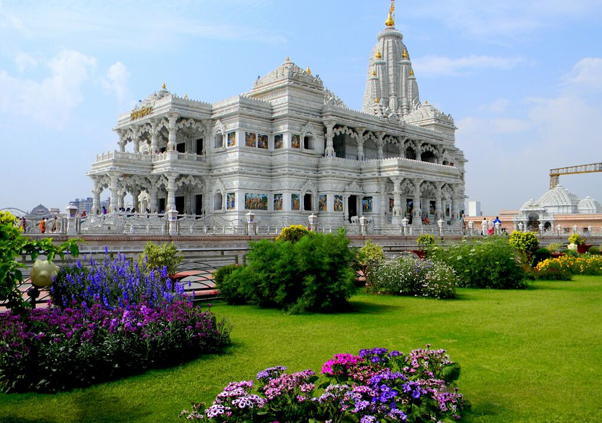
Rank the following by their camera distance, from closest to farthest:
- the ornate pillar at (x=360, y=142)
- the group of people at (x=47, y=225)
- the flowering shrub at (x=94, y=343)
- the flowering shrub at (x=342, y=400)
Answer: the flowering shrub at (x=342, y=400), the flowering shrub at (x=94, y=343), the group of people at (x=47, y=225), the ornate pillar at (x=360, y=142)

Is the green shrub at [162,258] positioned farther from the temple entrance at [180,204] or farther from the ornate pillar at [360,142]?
the ornate pillar at [360,142]

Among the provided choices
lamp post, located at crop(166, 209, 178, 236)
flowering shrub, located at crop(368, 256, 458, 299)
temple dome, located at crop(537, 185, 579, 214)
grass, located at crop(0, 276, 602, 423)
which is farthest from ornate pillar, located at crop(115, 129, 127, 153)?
temple dome, located at crop(537, 185, 579, 214)

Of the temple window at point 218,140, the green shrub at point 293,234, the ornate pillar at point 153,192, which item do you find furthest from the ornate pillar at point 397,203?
the green shrub at point 293,234

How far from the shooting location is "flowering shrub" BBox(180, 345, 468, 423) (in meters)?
4.50

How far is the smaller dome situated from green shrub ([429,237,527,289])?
60334 mm

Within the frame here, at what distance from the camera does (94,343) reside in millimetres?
6699

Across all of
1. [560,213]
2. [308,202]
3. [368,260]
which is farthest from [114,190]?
[560,213]

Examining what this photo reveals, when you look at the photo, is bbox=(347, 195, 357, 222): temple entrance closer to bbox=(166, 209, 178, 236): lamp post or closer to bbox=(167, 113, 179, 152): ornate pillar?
bbox=(167, 113, 179, 152): ornate pillar

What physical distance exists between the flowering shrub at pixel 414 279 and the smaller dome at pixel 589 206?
2529 inches

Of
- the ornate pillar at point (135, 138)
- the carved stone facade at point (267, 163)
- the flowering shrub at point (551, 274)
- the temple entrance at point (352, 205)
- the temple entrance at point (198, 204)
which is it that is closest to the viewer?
the flowering shrub at point (551, 274)

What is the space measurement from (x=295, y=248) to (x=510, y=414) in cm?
698

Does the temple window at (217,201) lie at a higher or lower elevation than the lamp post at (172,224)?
higher

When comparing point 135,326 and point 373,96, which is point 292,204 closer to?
point 373,96

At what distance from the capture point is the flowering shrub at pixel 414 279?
1366 centimetres
